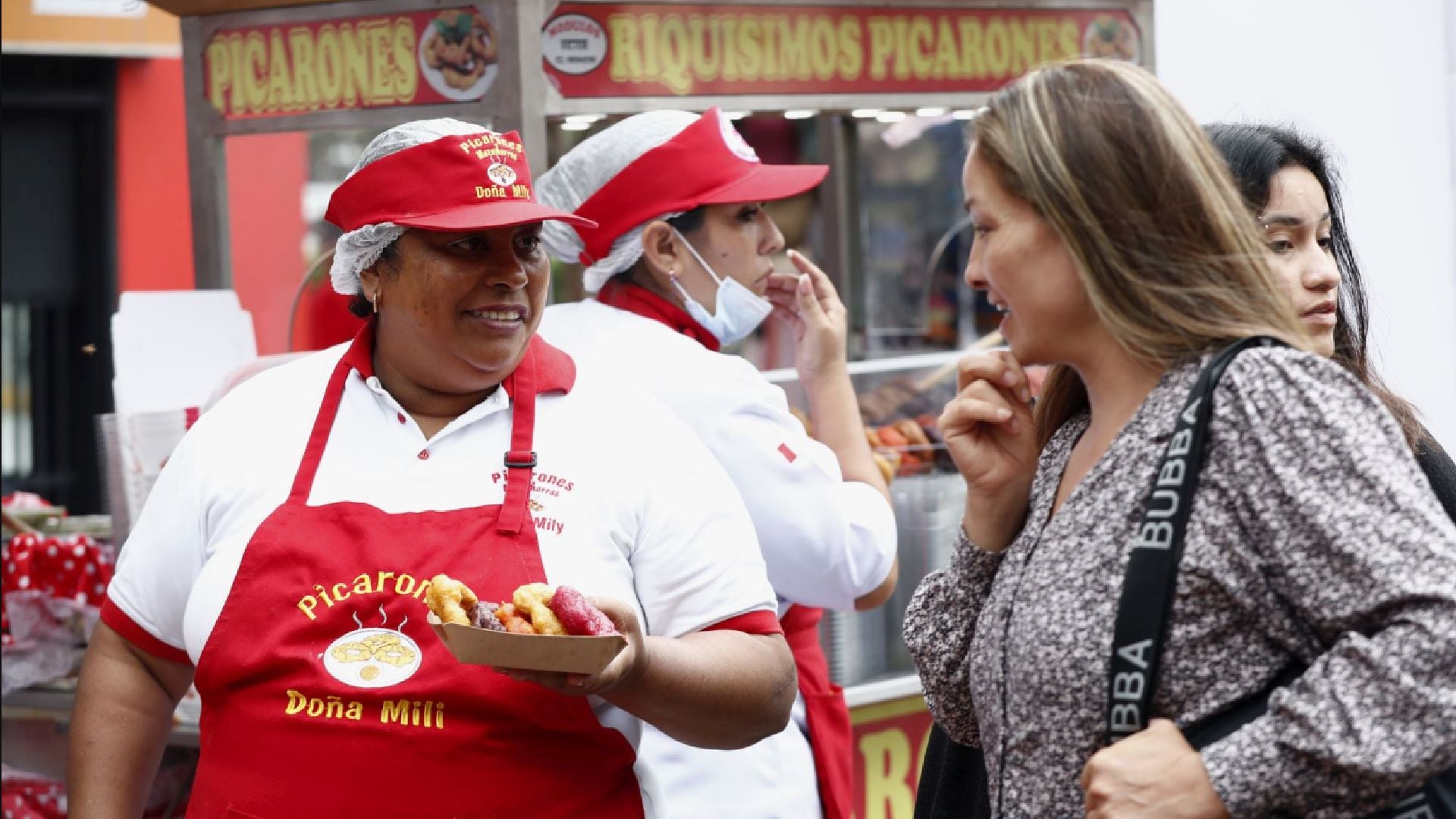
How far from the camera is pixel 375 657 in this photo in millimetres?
2150

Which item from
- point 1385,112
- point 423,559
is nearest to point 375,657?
point 423,559

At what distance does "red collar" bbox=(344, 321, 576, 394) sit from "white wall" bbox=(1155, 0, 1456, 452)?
294 cm

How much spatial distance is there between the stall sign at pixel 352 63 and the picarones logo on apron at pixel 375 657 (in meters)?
1.78

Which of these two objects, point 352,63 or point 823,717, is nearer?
point 823,717

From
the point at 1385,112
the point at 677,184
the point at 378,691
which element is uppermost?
the point at 1385,112

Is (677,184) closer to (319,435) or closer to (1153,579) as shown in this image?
(319,435)

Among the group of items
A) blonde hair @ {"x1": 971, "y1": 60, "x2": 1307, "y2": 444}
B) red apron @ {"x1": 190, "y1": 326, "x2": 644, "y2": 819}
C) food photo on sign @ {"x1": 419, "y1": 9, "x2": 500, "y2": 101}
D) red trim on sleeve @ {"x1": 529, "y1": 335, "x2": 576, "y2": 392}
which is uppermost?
food photo on sign @ {"x1": 419, "y1": 9, "x2": 500, "y2": 101}

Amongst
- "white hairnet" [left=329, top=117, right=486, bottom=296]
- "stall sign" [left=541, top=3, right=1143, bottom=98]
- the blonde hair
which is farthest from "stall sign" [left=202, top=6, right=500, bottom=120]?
the blonde hair

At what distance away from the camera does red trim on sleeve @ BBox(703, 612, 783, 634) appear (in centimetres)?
224

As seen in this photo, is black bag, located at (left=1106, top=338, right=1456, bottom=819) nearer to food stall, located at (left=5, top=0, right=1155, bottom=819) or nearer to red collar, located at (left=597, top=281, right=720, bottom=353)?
red collar, located at (left=597, top=281, right=720, bottom=353)

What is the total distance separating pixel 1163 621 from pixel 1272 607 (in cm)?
10

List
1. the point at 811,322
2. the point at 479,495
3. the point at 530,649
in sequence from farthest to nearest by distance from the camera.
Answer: the point at 811,322 < the point at 479,495 < the point at 530,649

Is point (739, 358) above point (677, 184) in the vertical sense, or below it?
below

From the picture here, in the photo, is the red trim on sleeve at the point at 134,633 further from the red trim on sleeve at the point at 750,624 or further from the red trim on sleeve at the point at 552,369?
the red trim on sleeve at the point at 750,624
